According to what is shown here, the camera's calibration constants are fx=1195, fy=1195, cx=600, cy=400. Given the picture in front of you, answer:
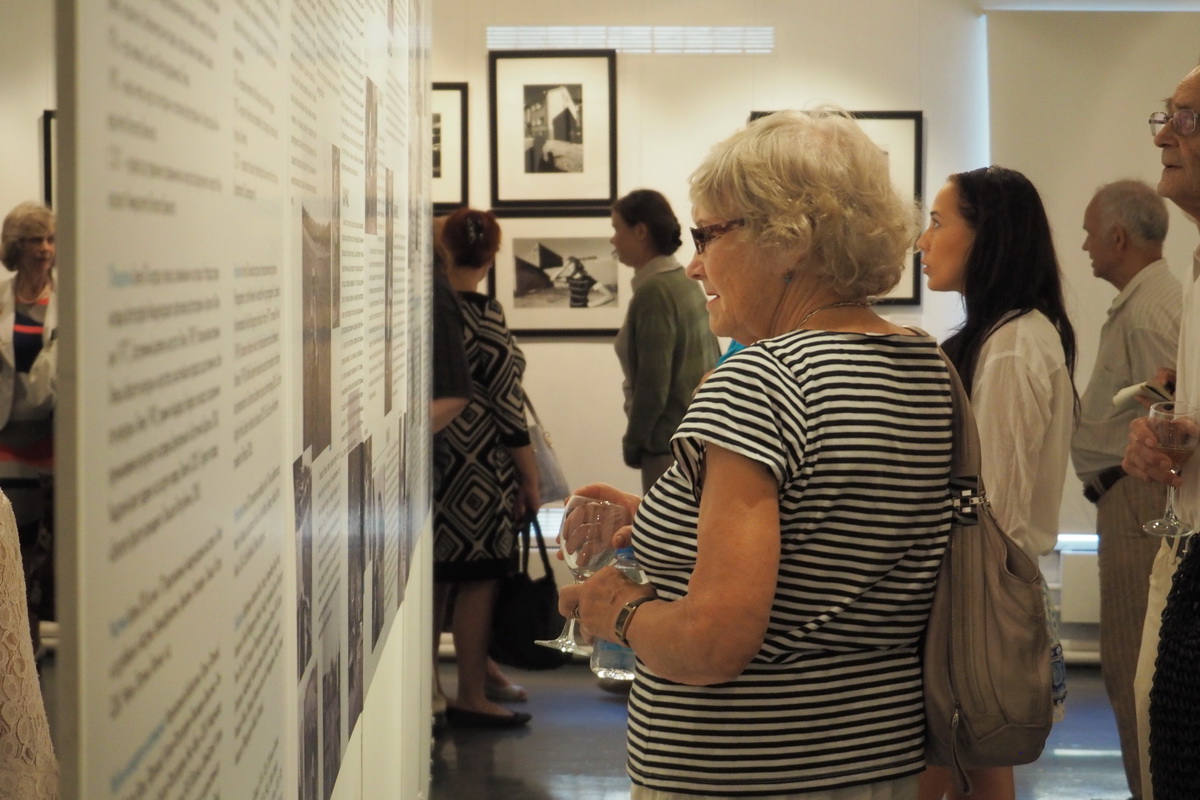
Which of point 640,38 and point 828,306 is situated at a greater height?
point 640,38

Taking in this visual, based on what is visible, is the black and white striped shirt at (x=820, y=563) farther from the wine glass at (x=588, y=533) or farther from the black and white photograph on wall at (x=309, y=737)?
the black and white photograph on wall at (x=309, y=737)

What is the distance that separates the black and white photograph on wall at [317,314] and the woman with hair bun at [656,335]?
10.8 ft

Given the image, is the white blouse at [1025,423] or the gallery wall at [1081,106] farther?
the gallery wall at [1081,106]

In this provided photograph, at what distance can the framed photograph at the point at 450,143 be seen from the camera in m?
5.75

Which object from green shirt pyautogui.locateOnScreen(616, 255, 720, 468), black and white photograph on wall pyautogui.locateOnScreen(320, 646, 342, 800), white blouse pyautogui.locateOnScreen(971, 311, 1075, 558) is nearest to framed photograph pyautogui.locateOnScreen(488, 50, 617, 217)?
green shirt pyautogui.locateOnScreen(616, 255, 720, 468)

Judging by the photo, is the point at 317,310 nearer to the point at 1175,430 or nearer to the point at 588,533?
the point at 588,533

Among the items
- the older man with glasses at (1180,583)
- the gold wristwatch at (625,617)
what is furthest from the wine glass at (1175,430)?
the gold wristwatch at (625,617)

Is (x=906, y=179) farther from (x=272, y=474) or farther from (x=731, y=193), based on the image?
(x=272, y=474)

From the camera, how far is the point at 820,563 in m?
1.54

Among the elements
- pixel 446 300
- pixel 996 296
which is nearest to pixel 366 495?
pixel 996 296

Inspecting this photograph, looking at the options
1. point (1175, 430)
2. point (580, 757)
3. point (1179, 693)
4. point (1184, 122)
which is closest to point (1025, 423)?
point (1175, 430)

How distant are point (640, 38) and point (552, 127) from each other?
0.62 meters

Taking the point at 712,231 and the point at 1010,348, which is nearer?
the point at 712,231

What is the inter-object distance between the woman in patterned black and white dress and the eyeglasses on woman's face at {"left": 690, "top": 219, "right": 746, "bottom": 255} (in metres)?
2.65
